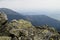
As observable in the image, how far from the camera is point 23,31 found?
72.8 metres

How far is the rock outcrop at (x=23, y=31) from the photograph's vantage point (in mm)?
71438

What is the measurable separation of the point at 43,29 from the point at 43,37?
242 inches

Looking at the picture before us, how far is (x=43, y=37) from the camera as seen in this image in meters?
77.2

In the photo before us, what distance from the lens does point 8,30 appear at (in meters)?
73.4

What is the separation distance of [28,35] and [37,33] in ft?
15.9

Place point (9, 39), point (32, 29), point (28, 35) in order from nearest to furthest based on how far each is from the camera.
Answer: point (9, 39), point (28, 35), point (32, 29)

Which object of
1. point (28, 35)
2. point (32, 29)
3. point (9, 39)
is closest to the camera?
point (9, 39)

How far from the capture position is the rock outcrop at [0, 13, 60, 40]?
71438 millimetres

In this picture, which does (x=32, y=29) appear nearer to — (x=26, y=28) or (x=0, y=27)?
(x=26, y=28)

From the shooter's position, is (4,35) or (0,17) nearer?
(4,35)

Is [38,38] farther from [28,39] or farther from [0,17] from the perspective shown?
[0,17]

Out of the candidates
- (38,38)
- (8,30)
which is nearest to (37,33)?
(38,38)

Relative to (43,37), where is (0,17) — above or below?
above

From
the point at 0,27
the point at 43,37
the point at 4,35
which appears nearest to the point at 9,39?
the point at 4,35
